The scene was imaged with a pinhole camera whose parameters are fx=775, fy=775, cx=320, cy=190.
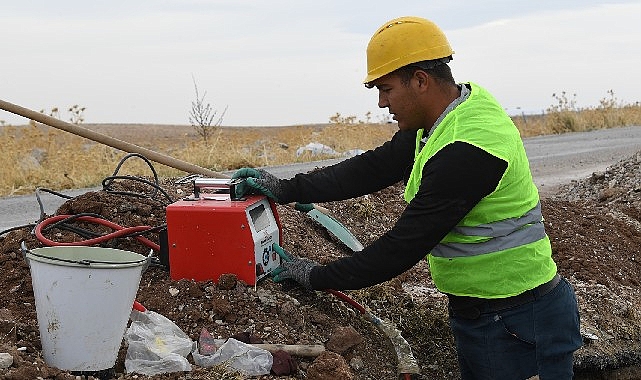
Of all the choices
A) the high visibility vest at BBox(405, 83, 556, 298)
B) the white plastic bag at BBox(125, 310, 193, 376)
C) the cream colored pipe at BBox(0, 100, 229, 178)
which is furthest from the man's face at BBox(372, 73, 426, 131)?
the cream colored pipe at BBox(0, 100, 229, 178)

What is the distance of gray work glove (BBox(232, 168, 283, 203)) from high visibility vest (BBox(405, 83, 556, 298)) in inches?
36.8

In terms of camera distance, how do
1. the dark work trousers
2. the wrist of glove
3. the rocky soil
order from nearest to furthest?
the dark work trousers
the rocky soil
the wrist of glove

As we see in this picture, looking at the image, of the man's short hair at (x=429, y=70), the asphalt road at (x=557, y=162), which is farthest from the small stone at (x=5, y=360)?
the asphalt road at (x=557, y=162)

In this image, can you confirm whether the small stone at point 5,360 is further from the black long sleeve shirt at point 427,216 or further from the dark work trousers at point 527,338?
the dark work trousers at point 527,338

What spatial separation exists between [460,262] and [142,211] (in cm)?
221

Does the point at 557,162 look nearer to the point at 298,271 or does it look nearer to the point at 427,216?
the point at 298,271

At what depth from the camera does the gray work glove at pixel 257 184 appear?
12.7ft

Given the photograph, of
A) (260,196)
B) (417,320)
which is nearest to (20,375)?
(260,196)

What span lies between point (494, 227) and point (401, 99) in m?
0.64

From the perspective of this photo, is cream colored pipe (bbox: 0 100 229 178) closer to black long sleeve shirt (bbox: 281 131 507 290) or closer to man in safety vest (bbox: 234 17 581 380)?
black long sleeve shirt (bbox: 281 131 507 290)

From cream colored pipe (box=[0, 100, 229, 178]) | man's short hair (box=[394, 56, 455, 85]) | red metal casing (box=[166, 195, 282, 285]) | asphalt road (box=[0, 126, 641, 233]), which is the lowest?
asphalt road (box=[0, 126, 641, 233])

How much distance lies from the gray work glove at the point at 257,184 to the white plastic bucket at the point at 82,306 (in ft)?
2.88

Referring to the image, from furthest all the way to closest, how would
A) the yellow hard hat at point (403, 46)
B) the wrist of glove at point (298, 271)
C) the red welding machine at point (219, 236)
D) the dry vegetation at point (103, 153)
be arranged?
the dry vegetation at point (103, 153)
the red welding machine at point (219, 236)
the wrist of glove at point (298, 271)
the yellow hard hat at point (403, 46)

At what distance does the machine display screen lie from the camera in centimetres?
380
